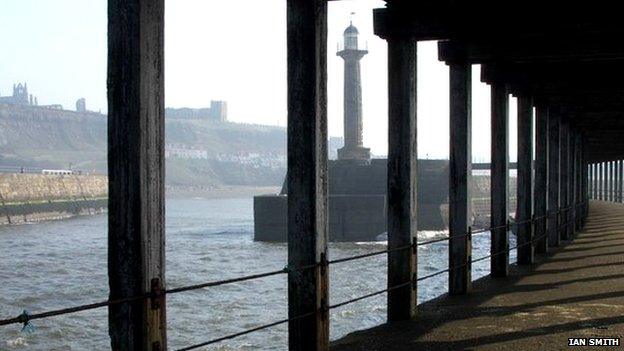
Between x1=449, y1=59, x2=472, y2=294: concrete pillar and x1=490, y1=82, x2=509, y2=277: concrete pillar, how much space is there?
2.31 m

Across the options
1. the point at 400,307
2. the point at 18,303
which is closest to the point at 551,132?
the point at 400,307

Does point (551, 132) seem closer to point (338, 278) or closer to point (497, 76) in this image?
point (497, 76)

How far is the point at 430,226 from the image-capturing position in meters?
80.1

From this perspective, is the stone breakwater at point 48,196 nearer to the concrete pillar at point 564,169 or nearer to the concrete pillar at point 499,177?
the concrete pillar at point 564,169

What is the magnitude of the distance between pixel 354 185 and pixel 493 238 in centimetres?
6922

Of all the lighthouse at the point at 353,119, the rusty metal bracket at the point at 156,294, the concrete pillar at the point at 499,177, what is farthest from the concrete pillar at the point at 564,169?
the lighthouse at the point at 353,119

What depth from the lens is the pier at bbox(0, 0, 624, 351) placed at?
4.45 metres

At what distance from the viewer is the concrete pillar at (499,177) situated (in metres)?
13.3

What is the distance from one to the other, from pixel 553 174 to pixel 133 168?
58.3ft

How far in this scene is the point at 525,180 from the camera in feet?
52.7

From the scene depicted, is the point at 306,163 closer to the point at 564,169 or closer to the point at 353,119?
the point at 564,169

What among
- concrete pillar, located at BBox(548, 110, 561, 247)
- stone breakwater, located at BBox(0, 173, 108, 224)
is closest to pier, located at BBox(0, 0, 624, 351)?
concrete pillar, located at BBox(548, 110, 561, 247)

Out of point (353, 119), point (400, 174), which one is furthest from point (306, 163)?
point (353, 119)

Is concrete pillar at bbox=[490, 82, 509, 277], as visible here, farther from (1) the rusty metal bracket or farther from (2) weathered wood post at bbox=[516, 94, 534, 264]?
(1) the rusty metal bracket
